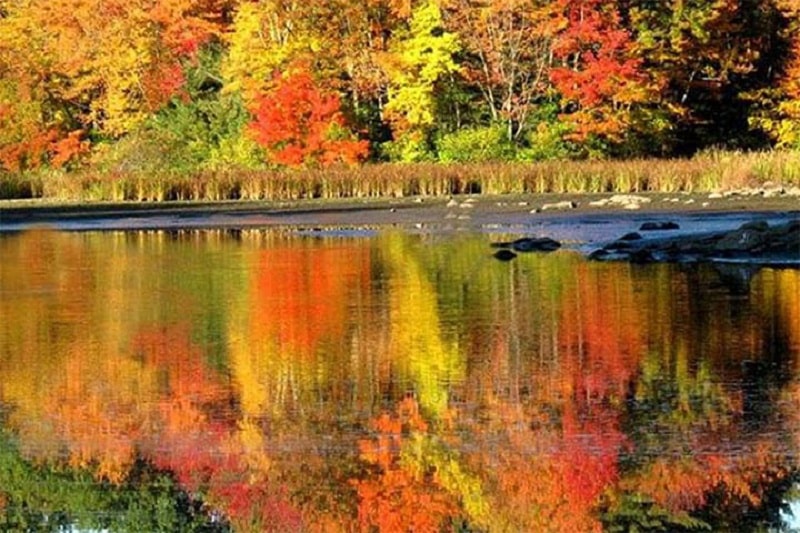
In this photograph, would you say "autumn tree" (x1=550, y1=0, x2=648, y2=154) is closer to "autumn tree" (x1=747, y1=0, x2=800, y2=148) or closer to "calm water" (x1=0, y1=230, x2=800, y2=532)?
"autumn tree" (x1=747, y1=0, x2=800, y2=148)

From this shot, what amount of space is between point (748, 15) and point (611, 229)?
29184mm

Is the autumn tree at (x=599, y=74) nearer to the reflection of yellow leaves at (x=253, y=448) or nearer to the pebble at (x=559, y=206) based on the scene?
the pebble at (x=559, y=206)

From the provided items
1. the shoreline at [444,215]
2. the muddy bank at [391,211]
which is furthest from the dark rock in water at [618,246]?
the muddy bank at [391,211]

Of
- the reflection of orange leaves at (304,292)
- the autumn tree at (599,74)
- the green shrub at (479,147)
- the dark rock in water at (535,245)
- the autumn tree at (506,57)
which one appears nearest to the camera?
the reflection of orange leaves at (304,292)

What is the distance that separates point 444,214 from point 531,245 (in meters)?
A: 11.7

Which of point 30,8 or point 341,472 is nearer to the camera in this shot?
point 341,472

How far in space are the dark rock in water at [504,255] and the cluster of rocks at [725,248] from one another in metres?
1.18

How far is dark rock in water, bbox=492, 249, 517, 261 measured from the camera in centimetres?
2539

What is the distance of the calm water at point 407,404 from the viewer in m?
9.02

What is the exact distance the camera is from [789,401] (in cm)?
1152

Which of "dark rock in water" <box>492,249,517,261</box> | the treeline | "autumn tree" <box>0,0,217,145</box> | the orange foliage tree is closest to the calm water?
"dark rock in water" <box>492,249,517,261</box>

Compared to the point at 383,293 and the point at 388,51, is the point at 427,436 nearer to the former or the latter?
the point at 383,293

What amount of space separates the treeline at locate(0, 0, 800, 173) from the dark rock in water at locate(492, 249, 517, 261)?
2883 cm

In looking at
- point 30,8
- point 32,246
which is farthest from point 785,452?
point 30,8
